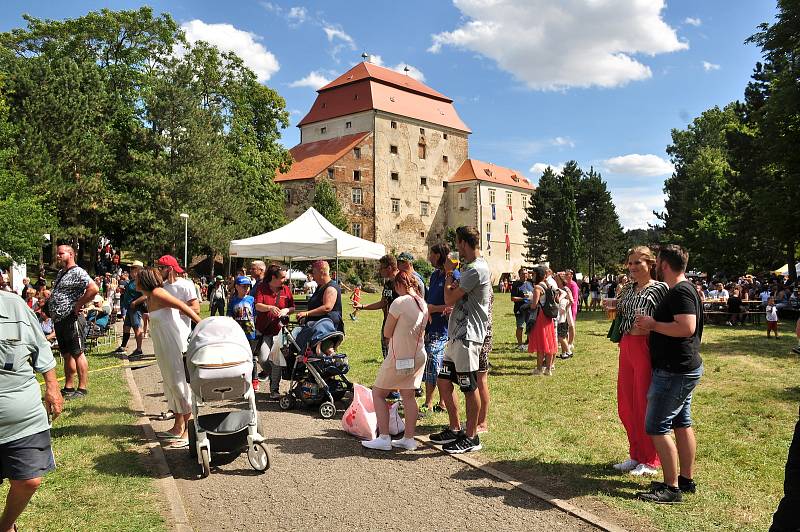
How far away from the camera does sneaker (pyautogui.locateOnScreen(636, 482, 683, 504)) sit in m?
4.54

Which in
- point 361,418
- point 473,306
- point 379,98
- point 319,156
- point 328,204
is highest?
point 379,98

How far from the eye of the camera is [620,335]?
5.50 m

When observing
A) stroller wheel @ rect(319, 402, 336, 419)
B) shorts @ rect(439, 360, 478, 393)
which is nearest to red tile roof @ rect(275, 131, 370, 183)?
stroller wheel @ rect(319, 402, 336, 419)

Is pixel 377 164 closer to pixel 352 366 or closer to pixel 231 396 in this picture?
pixel 352 366

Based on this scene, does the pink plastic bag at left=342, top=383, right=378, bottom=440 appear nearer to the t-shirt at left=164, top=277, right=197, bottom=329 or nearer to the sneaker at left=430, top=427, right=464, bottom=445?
the sneaker at left=430, top=427, right=464, bottom=445

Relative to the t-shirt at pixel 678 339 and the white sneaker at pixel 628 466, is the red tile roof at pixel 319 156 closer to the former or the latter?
the white sneaker at pixel 628 466

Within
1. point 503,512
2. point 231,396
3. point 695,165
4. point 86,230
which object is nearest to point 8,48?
point 86,230

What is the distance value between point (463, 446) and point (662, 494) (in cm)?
194

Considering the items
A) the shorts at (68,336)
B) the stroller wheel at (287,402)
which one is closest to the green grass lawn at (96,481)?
the shorts at (68,336)

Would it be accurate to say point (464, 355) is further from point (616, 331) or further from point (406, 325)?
point (616, 331)

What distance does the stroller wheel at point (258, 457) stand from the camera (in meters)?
5.36

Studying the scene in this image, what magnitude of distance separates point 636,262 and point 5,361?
4891 mm

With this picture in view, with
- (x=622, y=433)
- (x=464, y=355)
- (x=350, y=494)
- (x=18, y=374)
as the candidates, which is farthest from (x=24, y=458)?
(x=622, y=433)

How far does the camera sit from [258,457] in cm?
537
